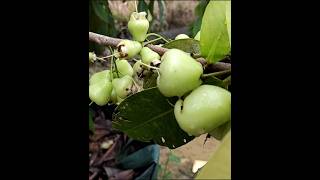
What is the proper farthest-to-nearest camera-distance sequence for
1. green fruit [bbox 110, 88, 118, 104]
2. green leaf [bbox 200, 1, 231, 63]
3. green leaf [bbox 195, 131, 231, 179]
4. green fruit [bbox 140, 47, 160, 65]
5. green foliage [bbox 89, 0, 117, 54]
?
green foliage [bbox 89, 0, 117, 54], green fruit [bbox 110, 88, 118, 104], green fruit [bbox 140, 47, 160, 65], green leaf [bbox 200, 1, 231, 63], green leaf [bbox 195, 131, 231, 179]

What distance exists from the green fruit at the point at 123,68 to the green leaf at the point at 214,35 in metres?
0.18

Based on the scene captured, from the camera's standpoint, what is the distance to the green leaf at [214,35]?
48 centimetres

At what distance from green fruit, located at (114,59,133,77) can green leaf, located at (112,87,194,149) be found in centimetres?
7

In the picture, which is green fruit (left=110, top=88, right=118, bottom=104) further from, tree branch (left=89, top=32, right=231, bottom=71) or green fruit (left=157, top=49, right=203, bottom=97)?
green fruit (left=157, top=49, right=203, bottom=97)

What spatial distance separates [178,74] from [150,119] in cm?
17

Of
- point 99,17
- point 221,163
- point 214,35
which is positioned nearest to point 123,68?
point 214,35

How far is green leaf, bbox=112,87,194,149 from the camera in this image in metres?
0.59

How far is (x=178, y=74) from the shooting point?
1.50ft

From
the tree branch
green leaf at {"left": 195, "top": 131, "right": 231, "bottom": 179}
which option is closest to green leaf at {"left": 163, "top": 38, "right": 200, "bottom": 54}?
the tree branch

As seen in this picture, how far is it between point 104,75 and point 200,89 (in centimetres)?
27

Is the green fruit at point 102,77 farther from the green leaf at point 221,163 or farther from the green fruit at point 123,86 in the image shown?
the green leaf at point 221,163

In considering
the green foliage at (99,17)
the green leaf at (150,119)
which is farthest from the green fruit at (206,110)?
the green foliage at (99,17)

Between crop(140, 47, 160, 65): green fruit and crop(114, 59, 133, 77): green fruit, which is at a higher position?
crop(140, 47, 160, 65): green fruit
